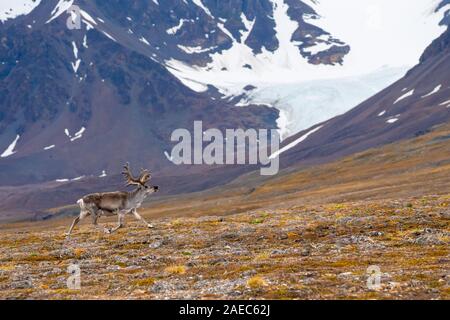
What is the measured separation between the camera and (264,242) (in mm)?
34688

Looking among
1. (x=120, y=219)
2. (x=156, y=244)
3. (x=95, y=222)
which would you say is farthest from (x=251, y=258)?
(x=95, y=222)

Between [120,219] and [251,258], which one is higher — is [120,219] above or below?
above

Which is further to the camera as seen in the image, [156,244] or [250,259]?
[156,244]

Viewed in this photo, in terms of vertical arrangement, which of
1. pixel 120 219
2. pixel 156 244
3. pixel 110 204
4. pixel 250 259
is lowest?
pixel 250 259

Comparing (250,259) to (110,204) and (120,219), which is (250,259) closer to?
(110,204)

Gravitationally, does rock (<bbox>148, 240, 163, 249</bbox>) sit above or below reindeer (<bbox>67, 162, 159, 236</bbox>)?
below

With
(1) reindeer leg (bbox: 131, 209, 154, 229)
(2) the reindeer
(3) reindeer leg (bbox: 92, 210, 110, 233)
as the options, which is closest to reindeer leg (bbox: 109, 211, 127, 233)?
(2) the reindeer

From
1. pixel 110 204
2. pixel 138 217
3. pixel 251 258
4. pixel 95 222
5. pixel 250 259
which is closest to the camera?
pixel 250 259

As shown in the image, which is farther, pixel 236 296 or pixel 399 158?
pixel 399 158

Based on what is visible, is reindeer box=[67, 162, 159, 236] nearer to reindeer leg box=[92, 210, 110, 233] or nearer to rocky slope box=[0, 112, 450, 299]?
reindeer leg box=[92, 210, 110, 233]
